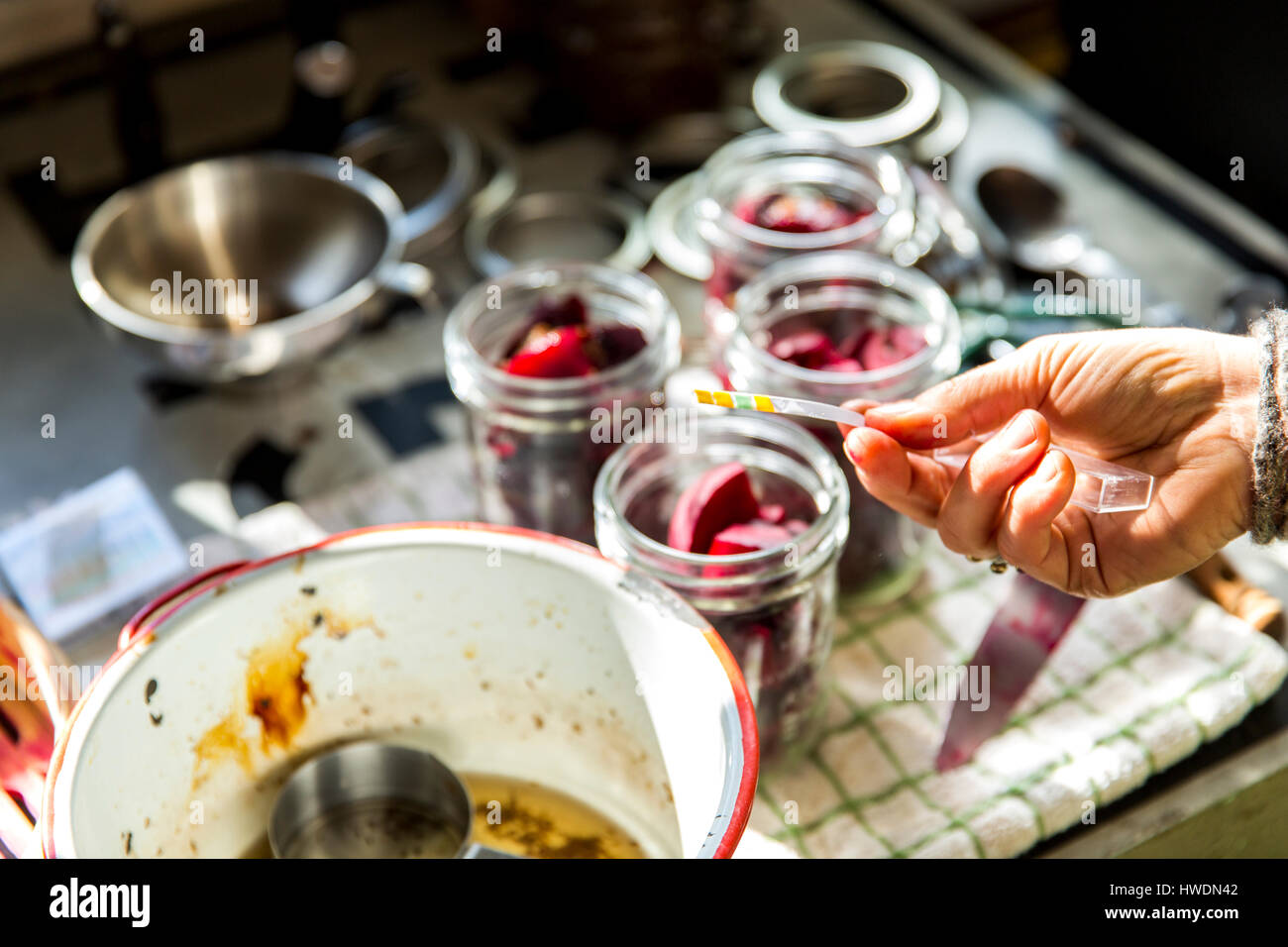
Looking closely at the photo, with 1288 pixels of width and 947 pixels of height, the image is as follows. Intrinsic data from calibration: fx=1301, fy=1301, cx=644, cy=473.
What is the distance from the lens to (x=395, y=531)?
0.58 metres

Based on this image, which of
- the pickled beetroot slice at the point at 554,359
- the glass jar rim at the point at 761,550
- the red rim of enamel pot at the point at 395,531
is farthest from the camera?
the pickled beetroot slice at the point at 554,359

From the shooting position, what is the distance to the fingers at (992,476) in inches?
21.0

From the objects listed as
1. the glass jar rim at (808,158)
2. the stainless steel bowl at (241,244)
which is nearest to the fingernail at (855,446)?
the glass jar rim at (808,158)

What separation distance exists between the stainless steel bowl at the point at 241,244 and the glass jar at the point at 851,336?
25 cm

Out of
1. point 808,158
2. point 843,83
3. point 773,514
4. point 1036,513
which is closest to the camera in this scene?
point 1036,513

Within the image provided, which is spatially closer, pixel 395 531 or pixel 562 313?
pixel 395 531

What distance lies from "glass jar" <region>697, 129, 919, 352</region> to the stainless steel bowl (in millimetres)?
210

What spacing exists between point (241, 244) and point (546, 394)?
1.11 ft

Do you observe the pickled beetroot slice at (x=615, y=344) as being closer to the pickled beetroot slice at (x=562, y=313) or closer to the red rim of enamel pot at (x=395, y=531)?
the pickled beetroot slice at (x=562, y=313)

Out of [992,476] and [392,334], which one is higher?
[992,476]

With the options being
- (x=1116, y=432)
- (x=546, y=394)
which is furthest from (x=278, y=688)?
(x=1116, y=432)

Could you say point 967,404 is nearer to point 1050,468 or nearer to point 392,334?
point 1050,468

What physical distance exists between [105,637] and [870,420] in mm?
426

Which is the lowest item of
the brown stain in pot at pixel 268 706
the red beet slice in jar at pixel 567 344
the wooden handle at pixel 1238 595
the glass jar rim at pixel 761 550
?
the wooden handle at pixel 1238 595
